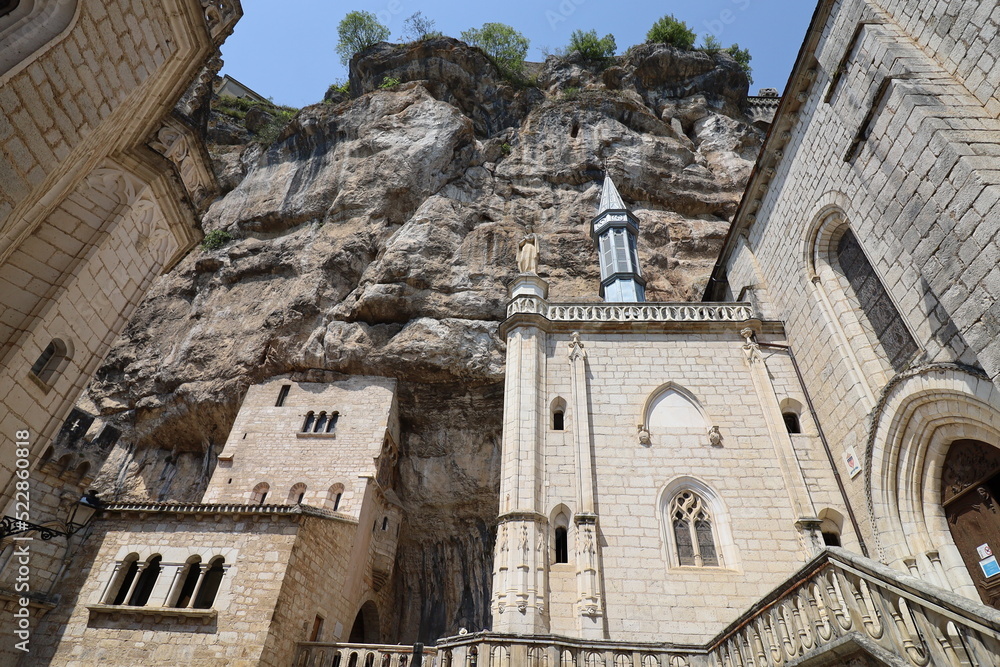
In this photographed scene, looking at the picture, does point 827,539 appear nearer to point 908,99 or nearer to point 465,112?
point 908,99

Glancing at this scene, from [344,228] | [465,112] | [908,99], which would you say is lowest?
[908,99]

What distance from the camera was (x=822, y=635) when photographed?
495 cm

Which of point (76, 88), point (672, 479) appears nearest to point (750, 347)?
point (672, 479)

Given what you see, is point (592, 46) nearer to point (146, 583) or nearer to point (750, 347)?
point (750, 347)

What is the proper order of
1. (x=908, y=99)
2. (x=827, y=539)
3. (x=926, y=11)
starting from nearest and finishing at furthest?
(x=908, y=99) < (x=926, y=11) < (x=827, y=539)

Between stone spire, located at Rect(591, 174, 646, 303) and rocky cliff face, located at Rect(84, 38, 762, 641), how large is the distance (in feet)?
5.95

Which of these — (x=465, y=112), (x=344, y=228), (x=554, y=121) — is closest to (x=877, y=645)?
(x=344, y=228)

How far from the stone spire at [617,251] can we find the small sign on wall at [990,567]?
1037 cm

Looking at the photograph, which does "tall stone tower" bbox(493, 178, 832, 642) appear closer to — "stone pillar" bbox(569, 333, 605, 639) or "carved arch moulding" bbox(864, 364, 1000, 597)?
"stone pillar" bbox(569, 333, 605, 639)

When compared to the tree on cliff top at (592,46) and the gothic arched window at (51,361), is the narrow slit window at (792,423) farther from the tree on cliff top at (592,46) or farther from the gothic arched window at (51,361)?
the tree on cliff top at (592,46)

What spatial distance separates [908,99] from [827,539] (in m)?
7.42

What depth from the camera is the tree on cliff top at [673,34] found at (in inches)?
1167

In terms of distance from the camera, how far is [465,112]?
27422 mm

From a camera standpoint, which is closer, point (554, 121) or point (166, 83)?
point (166, 83)
